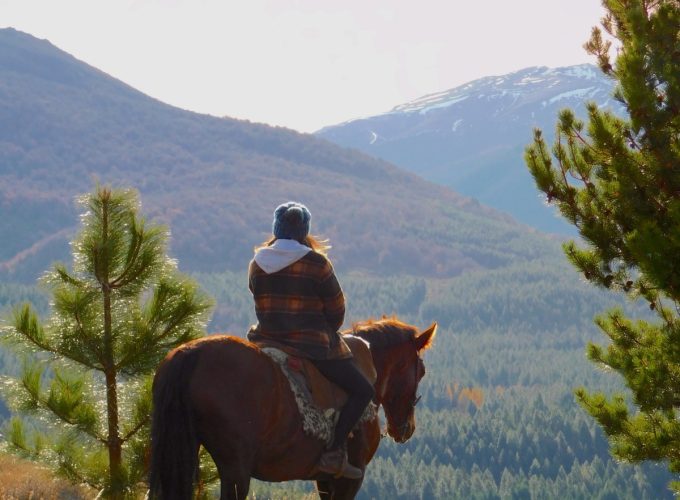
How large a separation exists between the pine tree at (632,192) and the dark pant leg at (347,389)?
258 centimetres

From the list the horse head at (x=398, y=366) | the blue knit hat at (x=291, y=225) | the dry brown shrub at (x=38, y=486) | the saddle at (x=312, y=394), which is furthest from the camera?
the dry brown shrub at (x=38, y=486)

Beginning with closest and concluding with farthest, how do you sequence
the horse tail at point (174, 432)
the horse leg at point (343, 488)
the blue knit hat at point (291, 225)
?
the horse tail at point (174, 432) → the blue knit hat at point (291, 225) → the horse leg at point (343, 488)

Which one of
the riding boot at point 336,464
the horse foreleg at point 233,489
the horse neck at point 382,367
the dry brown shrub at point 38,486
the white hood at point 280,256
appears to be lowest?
the dry brown shrub at point 38,486

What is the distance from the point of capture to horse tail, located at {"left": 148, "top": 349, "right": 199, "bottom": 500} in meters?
6.75

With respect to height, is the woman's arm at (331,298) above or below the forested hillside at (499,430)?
above

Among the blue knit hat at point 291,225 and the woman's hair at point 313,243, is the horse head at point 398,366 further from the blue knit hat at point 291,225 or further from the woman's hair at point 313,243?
the blue knit hat at point 291,225

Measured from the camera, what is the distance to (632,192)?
9172 mm

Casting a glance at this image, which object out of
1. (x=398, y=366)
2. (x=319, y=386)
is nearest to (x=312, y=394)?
(x=319, y=386)

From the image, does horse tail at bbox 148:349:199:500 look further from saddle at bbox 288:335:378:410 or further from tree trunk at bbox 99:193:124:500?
tree trunk at bbox 99:193:124:500

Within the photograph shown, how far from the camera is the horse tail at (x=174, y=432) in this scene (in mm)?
6750

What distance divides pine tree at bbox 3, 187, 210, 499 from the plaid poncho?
2375 millimetres

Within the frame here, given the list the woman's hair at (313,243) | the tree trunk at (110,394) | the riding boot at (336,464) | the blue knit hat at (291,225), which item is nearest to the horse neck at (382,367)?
the riding boot at (336,464)

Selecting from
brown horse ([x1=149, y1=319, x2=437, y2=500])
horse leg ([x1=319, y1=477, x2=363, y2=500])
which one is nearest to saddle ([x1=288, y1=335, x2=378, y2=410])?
brown horse ([x1=149, y1=319, x2=437, y2=500])

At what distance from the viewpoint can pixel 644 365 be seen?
31.3 ft
